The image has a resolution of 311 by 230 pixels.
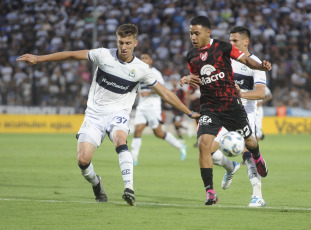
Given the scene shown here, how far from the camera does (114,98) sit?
339 inches

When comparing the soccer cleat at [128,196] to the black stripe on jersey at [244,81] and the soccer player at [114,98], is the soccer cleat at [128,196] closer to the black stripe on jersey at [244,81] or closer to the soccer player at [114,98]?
the soccer player at [114,98]

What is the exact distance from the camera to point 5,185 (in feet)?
35.2

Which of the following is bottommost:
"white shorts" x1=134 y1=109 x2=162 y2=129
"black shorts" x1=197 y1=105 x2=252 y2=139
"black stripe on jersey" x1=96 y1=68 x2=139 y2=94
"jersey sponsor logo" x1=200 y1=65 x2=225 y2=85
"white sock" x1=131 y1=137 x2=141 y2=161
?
"white sock" x1=131 y1=137 x2=141 y2=161

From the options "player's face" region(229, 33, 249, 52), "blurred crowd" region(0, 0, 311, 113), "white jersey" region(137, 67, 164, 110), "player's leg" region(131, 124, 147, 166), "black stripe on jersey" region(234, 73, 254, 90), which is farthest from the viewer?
"blurred crowd" region(0, 0, 311, 113)

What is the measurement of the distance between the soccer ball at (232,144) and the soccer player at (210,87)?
13.9 inches

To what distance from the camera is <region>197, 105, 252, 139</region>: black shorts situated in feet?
27.3

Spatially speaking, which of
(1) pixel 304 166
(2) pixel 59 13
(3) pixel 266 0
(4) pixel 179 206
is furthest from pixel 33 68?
(4) pixel 179 206

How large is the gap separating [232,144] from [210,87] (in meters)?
0.92

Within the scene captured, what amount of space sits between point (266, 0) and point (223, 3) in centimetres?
228

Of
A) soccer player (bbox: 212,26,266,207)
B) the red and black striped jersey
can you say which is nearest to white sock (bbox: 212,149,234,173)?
soccer player (bbox: 212,26,266,207)

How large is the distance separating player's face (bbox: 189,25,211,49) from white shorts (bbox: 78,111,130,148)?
137 centimetres

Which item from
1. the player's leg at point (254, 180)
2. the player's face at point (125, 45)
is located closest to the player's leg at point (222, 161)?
the player's leg at point (254, 180)

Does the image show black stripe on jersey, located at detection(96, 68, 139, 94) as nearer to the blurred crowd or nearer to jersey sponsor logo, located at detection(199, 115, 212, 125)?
jersey sponsor logo, located at detection(199, 115, 212, 125)

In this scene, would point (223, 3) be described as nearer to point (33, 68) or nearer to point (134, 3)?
point (134, 3)
